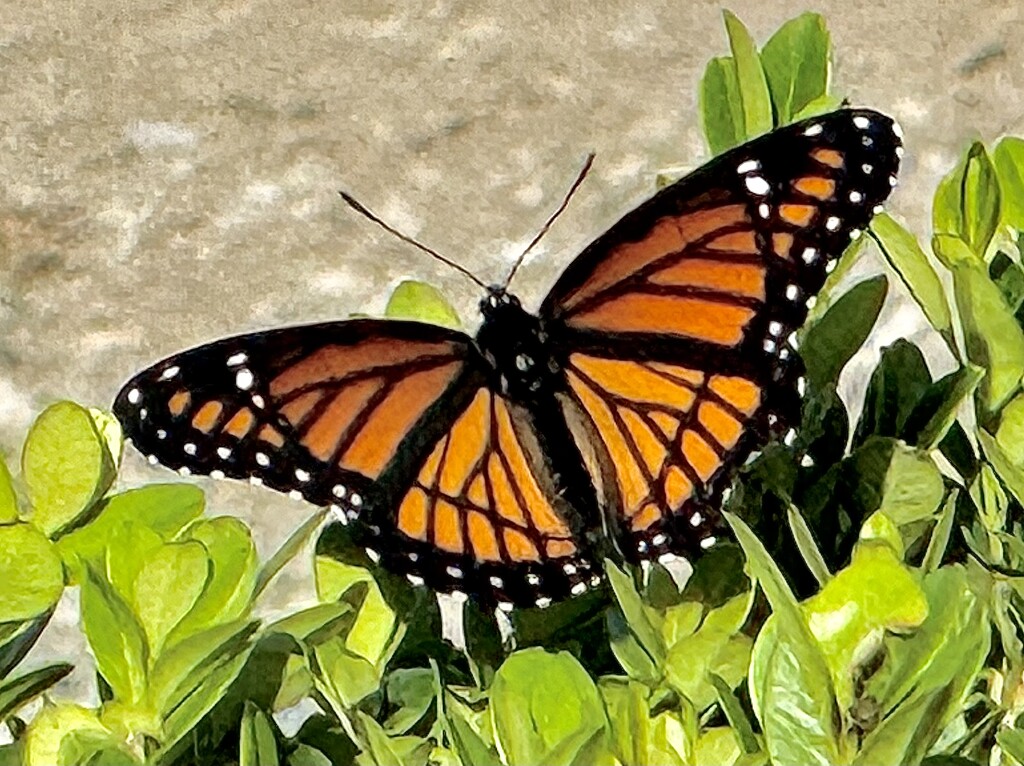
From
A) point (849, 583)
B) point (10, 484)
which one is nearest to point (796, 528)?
point (849, 583)

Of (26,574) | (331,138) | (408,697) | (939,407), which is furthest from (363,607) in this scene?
(331,138)

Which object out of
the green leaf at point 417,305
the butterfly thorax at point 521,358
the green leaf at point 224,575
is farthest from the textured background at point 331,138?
the green leaf at point 224,575

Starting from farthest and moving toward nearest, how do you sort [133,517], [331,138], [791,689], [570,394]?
[331,138] → [570,394] → [133,517] → [791,689]

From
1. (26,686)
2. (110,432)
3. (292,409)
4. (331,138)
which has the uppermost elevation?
(331,138)

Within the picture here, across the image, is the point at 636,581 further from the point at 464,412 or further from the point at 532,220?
the point at 532,220

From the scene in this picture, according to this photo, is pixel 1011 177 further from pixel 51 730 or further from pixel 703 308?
pixel 51 730

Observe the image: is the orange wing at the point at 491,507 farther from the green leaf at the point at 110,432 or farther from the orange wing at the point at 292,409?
the green leaf at the point at 110,432

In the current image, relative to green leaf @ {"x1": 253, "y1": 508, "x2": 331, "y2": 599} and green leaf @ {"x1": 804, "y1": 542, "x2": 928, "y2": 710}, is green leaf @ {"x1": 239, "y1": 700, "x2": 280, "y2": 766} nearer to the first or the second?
green leaf @ {"x1": 253, "y1": 508, "x2": 331, "y2": 599}
